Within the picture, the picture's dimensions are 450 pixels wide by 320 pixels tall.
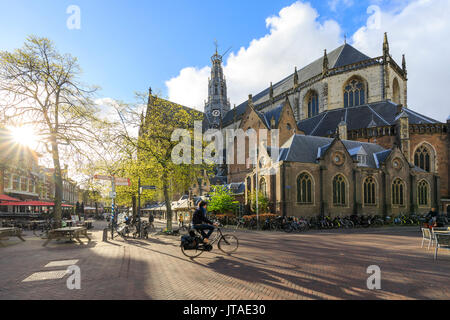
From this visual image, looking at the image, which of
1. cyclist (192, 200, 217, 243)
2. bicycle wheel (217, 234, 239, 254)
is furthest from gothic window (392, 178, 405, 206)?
cyclist (192, 200, 217, 243)

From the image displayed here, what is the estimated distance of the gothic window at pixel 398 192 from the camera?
1174 inches


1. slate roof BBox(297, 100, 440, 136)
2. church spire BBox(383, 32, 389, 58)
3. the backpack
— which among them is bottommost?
the backpack

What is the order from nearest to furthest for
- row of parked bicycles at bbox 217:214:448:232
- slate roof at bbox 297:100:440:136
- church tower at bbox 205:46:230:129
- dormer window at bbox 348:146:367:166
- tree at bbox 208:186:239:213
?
1. row of parked bicycles at bbox 217:214:448:232
2. tree at bbox 208:186:239:213
3. dormer window at bbox 348:146:367:166
4. slate roof at bbox 297:100:440:136
5. church tower at bbox 205:46:230:129

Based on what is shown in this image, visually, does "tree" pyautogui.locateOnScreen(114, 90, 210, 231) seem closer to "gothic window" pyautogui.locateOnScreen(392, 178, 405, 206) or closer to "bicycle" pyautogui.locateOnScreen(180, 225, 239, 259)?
"bicycle" pyautogui.locateOnScreen(180, 225, 239, 259)

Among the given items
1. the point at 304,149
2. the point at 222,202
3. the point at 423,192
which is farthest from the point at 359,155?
the point at 222,202

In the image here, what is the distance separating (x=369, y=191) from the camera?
2875 centimetres

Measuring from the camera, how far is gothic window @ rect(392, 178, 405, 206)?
29812 millimetres

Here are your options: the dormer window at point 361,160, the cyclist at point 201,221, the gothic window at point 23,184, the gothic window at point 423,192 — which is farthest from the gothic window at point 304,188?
the gothic window at point 23,184

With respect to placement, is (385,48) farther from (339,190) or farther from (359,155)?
(339,190)

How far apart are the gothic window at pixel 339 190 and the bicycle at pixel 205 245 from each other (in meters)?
19.9

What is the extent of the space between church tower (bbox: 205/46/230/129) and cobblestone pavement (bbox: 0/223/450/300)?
6921cm

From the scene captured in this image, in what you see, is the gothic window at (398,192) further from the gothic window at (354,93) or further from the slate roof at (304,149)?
the gothic window at (354,93)

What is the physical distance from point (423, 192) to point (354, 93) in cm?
1921

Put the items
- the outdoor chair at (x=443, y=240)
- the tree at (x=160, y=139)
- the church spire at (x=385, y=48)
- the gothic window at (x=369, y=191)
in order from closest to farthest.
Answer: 1. the outdoor chair at (x=443, y=240)
2. the tree at (x=160, y=139)
3. the gothic window at (x=369, y=191)
4. the church spire at (x=385, y=48)
